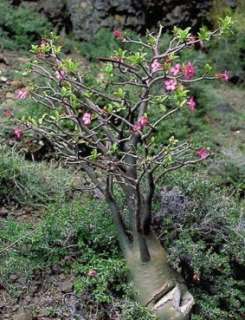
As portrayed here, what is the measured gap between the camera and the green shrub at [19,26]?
743 centimetres

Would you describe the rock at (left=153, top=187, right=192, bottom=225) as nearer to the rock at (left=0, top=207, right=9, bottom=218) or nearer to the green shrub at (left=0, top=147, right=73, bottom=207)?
the green shrub at (left=0, top=147, right=73, bottom=207)

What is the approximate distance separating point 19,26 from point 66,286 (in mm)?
4609

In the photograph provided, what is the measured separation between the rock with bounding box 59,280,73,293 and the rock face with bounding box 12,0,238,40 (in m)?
4.73

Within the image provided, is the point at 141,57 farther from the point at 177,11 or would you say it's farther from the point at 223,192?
the point at 177,11

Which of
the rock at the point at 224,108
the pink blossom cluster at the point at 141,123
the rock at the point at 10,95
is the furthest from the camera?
the rock at the point at 224,108

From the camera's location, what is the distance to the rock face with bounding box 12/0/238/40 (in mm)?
7902

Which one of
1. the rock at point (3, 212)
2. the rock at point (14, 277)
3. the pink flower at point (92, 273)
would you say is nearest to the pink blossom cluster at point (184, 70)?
the pink flower at point (92, 273)

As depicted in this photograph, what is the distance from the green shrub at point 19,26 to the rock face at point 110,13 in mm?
198

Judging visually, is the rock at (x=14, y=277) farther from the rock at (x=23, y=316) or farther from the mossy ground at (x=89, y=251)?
the rock at (x=23, y=316)

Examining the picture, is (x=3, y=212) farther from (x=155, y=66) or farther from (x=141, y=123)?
(x=155, y=66)

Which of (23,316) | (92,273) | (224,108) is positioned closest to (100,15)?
(224,108)

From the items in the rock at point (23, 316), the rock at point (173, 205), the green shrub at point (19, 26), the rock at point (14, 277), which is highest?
the green shrub at point (19, 26)

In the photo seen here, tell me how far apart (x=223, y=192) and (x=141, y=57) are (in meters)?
1.50

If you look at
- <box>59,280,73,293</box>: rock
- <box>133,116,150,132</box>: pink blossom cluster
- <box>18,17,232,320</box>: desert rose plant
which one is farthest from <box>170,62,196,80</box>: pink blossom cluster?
<box>59,280,73,293</box>: rock
